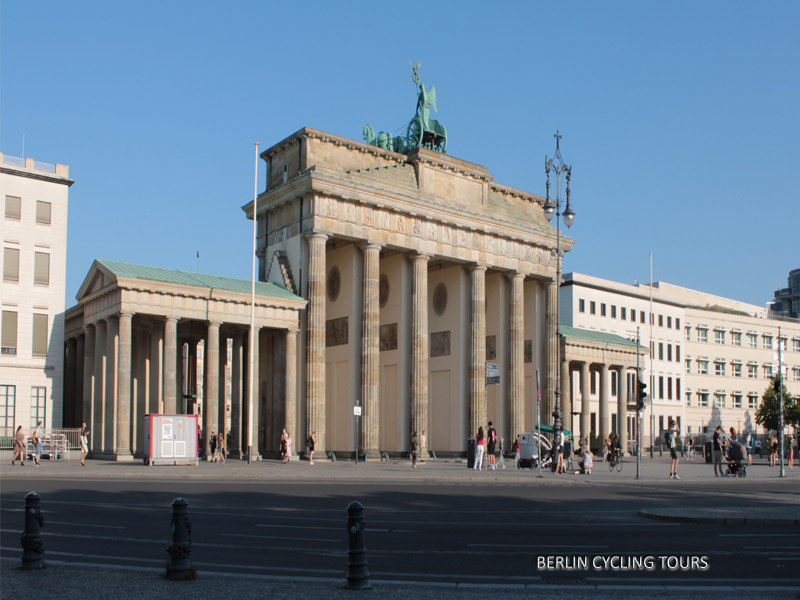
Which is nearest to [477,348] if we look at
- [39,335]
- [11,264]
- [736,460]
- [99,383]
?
[736,460]

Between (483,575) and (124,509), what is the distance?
10.4 meters

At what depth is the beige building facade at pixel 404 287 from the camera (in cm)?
4822

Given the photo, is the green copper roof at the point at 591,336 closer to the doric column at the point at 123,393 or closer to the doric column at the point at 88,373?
the doric column at the point at 88,373

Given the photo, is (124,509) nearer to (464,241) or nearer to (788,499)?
(788,499)

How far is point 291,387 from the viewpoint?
4522cm

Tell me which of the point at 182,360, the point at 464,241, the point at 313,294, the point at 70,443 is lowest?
the point at 70,443

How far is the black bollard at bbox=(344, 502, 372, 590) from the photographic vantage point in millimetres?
8828

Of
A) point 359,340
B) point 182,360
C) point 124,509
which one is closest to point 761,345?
point 359,340

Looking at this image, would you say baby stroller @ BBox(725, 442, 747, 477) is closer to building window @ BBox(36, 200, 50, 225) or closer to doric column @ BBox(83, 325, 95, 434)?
doric column @ BBox(83, 325, 95, 434)

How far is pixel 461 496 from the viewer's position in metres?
23.0

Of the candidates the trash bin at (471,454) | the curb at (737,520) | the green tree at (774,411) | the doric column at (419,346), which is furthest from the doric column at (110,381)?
the green tree at (774,411)

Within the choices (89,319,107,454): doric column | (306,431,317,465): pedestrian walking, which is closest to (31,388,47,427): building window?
(89,319,107,454): doric column

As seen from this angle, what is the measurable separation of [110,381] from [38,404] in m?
10.7

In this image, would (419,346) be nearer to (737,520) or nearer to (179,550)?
(737,520)
